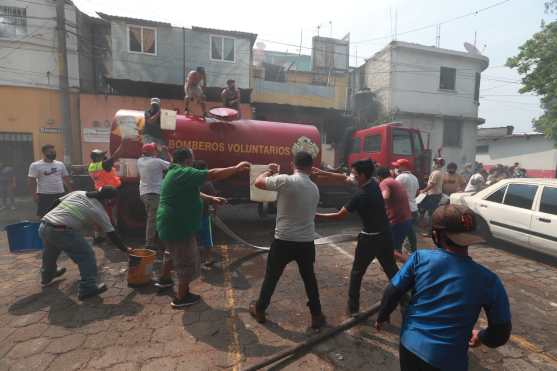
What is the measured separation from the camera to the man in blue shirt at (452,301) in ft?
5.05

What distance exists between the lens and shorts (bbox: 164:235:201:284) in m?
3.55

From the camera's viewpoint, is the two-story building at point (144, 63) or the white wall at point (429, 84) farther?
the white wall at point (429, 84)

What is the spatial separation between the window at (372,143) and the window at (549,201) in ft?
14.4

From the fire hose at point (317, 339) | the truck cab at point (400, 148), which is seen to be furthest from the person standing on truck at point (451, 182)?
the fire hose at point (317, 339)

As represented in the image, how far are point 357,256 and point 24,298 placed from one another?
13.6 feet

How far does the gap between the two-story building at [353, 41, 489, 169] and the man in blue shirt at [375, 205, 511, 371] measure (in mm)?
19334

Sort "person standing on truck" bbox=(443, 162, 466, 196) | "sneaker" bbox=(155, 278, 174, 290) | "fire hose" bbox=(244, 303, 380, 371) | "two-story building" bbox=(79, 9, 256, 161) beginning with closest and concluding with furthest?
1. "fire hose" bbox=(244, 303, 380, 371)
2. "sneaker" bbox=(155, 278, 174, 290)
3. "person standing on truck" bbox=(443, 162, 466, 196)
4. "two-story building" bbox=(79, 9, 256, 161)

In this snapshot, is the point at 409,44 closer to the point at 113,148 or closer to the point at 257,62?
the point at 257,62

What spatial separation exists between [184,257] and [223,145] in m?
3.65

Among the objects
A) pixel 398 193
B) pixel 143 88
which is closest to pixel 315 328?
pixel 398 193

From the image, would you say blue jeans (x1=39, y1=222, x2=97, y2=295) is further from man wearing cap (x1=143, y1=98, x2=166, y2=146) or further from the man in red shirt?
the man in red shirt

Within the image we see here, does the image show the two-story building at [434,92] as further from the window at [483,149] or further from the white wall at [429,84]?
the window at [483,149]

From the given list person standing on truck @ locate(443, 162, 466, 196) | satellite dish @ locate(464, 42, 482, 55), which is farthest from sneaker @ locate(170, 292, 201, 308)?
satellite dish @ locate(464, 42, 482, 55)

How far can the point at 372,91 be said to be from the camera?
2158 cm
